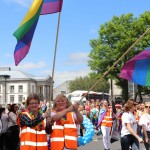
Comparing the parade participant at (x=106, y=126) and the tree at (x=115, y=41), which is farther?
the tree at (x=115, y=41)

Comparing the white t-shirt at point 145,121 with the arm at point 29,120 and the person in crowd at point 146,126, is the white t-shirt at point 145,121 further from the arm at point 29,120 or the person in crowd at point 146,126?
the arm at point 29,120

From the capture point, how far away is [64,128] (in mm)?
6289

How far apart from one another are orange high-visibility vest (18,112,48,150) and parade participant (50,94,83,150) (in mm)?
146

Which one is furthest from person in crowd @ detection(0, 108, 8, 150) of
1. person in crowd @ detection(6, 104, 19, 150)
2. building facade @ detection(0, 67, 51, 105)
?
building facade @ detection(0, 67, 51, 105)

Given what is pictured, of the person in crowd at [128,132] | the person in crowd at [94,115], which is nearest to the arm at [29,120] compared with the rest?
the person in crowd at [128,132]

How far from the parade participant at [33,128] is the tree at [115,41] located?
159 feet

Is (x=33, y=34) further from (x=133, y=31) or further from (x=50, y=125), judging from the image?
(x=133, y=31)

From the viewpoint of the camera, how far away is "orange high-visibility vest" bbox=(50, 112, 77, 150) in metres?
6.20

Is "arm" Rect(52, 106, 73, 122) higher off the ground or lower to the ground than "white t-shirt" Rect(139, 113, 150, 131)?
higher

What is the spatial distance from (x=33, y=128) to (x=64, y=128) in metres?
0.45

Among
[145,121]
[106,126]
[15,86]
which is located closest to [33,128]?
[145,121]

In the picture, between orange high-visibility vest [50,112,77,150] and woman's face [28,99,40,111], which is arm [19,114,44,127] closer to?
woman's face [28,99,40,111]

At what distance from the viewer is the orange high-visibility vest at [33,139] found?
6.10 meters

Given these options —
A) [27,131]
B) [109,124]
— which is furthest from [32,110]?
[109,124]
